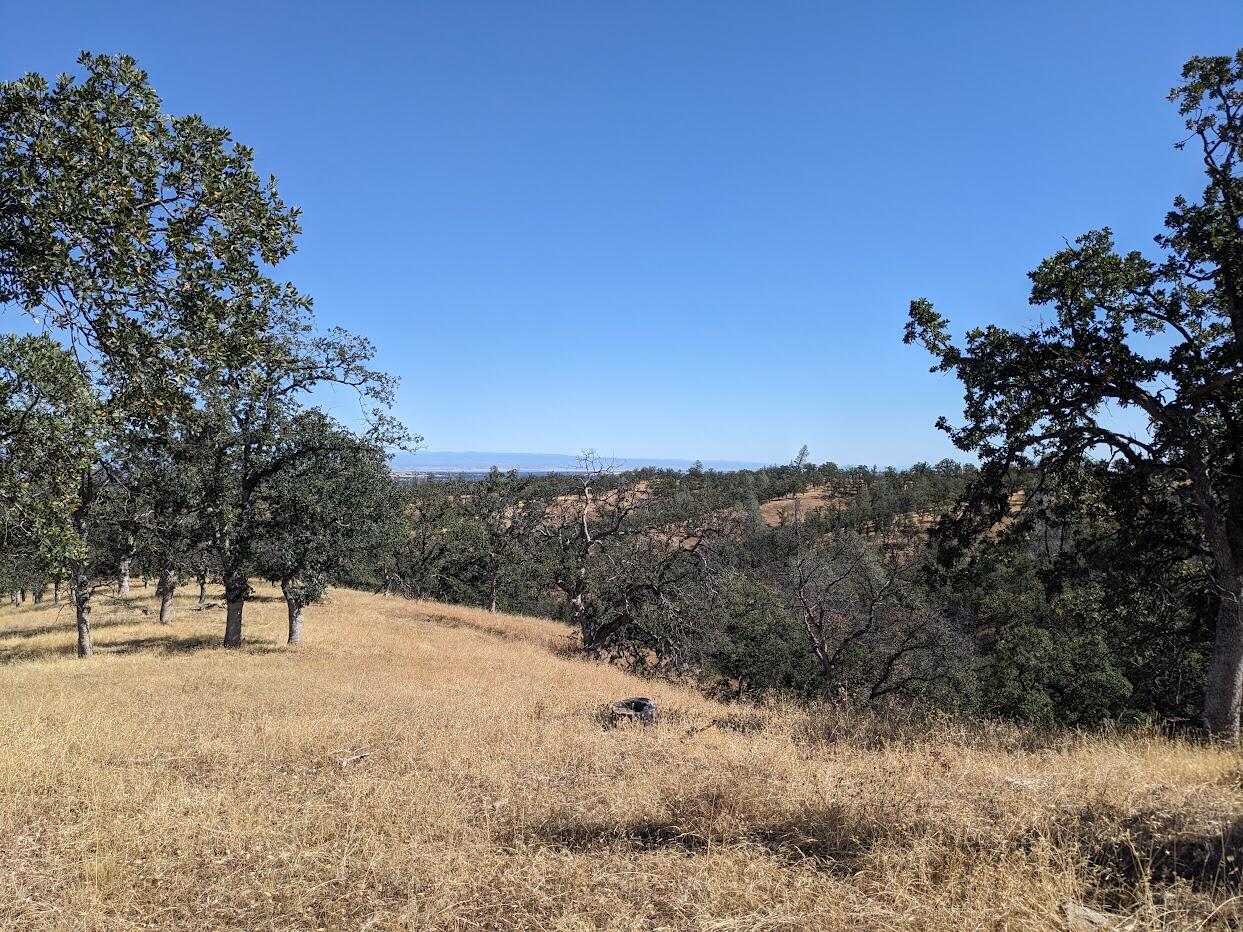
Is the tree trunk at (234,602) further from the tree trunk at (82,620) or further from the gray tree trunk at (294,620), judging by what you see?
the tree trunk at (82,620)

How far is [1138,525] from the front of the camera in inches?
436

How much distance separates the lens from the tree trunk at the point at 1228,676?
8953 millimetres

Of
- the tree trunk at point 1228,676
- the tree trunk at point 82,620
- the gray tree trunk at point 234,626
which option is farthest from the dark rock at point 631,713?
the tree trunk at point 82,620

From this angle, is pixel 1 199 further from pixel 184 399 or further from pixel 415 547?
pixel 415 547

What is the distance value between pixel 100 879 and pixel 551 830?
3.37 metres

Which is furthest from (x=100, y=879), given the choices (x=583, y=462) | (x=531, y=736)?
(x=583, y=462)

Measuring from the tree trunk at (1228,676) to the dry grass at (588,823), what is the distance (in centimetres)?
139

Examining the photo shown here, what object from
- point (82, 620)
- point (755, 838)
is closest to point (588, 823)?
point (755, 838)

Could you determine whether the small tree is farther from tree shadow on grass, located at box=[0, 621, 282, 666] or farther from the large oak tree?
the large oak tree

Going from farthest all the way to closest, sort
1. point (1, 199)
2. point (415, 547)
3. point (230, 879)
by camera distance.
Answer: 1. point (415, 547)
2. point (1, 199)
3. point (230, 879)

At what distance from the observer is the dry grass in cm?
422

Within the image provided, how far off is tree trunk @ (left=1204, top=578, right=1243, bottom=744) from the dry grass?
1.39 metres

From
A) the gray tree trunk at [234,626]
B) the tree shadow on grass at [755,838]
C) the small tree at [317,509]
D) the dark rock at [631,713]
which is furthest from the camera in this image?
the gray tree trunk at [234,626]

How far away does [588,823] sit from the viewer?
19.1ft
